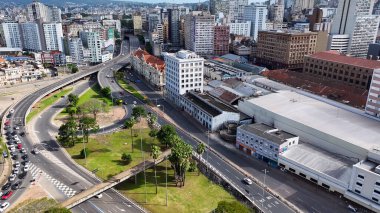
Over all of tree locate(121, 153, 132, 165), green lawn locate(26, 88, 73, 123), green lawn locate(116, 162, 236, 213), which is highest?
tree locate(121, 153, 132, 165)

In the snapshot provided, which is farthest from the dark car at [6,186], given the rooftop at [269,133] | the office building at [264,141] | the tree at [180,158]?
the rooftop at [269,133]

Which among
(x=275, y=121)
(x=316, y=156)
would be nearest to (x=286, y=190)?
(x=316, y=156)

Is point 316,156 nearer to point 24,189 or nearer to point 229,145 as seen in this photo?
point 229,145

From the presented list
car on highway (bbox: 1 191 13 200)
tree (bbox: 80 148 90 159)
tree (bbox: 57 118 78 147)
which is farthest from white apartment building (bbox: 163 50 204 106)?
car on highway (bbox: 1 191 13 200)

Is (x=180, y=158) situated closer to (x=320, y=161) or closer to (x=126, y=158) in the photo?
(x=126, y=158)

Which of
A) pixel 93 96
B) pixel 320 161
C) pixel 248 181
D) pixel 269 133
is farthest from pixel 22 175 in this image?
pixel 320 161

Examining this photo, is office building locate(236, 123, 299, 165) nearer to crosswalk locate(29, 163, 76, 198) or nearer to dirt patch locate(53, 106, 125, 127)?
crosswalk locate(29, 163, 76, 198)

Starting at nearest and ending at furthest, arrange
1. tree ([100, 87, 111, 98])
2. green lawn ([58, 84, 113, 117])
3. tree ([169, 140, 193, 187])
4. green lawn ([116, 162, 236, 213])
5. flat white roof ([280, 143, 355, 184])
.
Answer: green lawn ([116, 162, 236, 213])
tree ([169, 140, 193, 187])
flat white roof ([280, 143, 355, 184])
green lawn ([58, 84, 113, 117])
tree ([100, 87, 111, 98])
